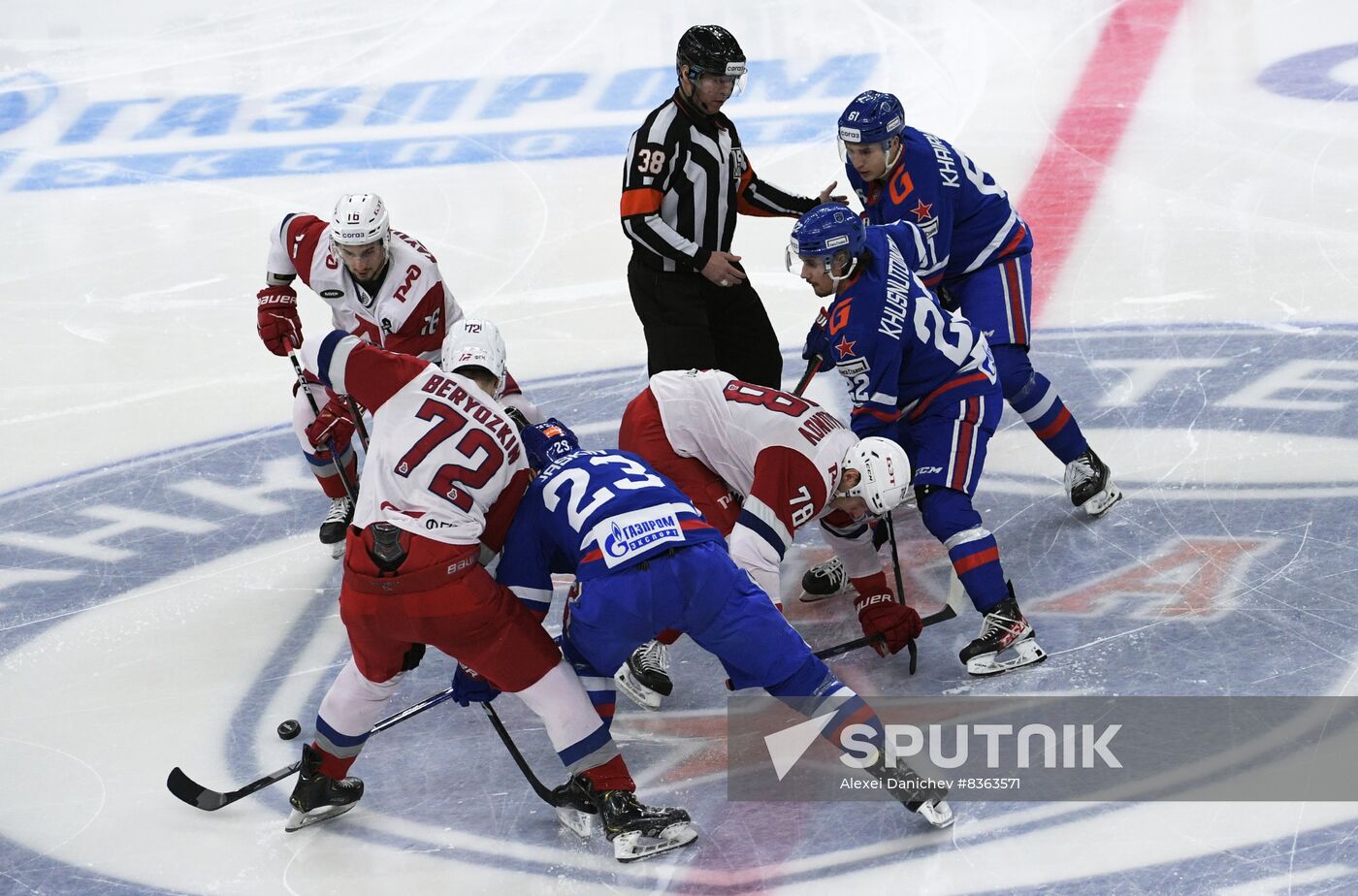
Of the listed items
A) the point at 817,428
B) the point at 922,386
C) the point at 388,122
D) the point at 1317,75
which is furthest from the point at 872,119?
the point at 388,122

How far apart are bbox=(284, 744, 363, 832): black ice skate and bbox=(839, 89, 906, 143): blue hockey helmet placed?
2333 mm

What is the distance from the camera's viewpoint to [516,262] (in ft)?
23.7

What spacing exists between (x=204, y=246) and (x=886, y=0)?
435 cm

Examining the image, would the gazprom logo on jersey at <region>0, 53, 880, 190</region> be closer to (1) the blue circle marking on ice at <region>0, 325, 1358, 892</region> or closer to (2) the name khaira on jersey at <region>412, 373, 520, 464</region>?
(1) the blue circle marking on ice at <region>0, 325, 1358, 892</region>

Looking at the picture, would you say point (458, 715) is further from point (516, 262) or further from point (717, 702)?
point (516, 262)

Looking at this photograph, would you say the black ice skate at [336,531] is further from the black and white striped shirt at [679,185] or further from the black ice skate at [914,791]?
the black ice skate at [914,791]

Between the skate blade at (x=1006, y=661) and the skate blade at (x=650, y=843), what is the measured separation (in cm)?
97

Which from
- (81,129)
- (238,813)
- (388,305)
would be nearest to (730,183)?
(388,305)

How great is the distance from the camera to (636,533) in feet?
11.6

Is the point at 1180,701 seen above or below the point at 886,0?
below

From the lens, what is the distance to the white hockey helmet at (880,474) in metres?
3.88

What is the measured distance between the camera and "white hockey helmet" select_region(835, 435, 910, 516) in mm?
3885

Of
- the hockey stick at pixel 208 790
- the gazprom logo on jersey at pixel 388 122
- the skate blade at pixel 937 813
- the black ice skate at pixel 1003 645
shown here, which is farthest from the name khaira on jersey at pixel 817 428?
the gazprom logo on jersey at pixel 388 122

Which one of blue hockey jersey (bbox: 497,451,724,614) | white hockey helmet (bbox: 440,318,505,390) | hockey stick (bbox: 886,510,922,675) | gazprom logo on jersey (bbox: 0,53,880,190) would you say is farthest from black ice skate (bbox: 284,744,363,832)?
gazprom logo on jersey (bbox: 0,53,880,190)
